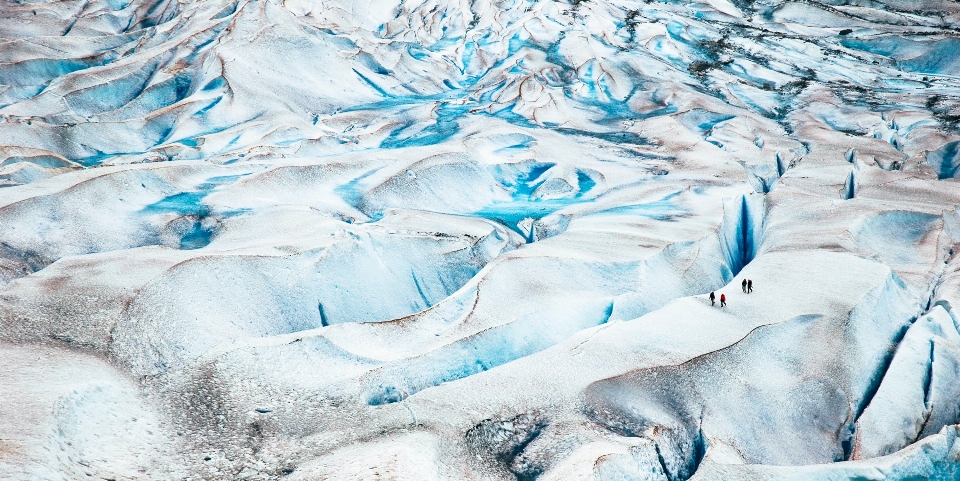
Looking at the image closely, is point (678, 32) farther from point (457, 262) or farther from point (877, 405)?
point (877, 405)

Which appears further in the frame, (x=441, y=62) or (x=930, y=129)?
(x=441, y=62)

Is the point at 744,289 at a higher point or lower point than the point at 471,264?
higher

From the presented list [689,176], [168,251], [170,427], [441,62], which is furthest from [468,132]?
[170,427]

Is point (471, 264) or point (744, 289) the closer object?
point (744, 289)

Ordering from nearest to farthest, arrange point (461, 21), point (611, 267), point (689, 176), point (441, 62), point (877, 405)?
point (877, 405) < point (611, 267) < point (689, 176) < point (441, 62) < point (461, 21)

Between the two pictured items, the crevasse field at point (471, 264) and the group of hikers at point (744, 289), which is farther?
the group of hikers at point (744, 289)

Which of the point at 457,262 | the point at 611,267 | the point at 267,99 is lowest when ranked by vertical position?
the point at 267,99

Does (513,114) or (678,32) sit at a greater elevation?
(678,32)

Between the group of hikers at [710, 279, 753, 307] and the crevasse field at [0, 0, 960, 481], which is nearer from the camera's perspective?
the crevasse field at [0, 0, 960, 481]
